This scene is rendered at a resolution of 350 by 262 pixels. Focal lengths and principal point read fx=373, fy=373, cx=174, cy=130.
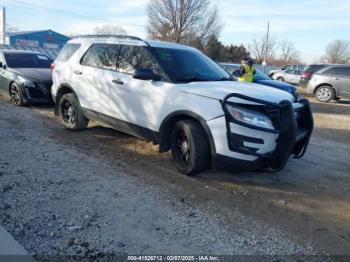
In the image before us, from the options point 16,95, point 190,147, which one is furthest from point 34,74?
point 190,147

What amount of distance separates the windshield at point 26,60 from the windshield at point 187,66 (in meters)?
6.36

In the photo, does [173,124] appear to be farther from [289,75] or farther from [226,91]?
[289,75]

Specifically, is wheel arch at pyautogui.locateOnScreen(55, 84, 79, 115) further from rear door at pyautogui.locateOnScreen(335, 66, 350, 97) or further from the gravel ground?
rear door at pyautogui.locateOnScreen(335, 66, 350, 97)

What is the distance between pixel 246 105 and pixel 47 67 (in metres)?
8.16

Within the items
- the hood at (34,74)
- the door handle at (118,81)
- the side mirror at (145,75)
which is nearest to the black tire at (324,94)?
the hood at (34,74)

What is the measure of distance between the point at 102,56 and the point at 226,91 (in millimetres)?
2712

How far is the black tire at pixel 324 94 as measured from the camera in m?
16.9

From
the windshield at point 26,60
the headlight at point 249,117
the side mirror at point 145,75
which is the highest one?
the windshield at point 26,60

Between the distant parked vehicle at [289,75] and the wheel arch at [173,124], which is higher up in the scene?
the distant parked vehicle at [289,75]

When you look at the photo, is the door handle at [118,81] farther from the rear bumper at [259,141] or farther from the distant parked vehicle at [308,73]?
the distant parked vehicle at [308,73]

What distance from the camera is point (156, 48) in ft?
19.2

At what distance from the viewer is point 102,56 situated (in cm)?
653

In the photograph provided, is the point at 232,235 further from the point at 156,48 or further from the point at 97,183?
the point at 156,48

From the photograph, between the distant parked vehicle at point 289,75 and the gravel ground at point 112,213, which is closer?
the gravel ground at point 112,213
